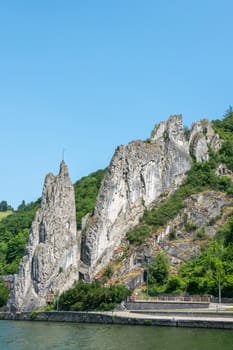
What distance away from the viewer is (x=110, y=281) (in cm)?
8994

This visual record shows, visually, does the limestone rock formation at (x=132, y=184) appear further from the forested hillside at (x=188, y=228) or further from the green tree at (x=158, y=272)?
the green tree at (x=158, y=272)

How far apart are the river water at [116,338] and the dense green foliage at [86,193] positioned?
43466mm

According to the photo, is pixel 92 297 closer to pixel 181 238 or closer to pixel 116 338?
pixel 181 238

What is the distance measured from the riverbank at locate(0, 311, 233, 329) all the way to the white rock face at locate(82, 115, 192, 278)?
48.3 ft

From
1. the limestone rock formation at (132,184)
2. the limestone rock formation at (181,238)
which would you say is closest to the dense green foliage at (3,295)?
the limestone rock formation at (132,184)

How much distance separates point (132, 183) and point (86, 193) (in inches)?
964

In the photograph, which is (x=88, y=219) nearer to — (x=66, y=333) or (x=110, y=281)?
(x=110, y=281)

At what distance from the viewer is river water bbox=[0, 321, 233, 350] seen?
4803 cm

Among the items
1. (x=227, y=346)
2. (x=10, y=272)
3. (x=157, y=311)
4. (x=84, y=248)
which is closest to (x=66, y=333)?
(x=157, y=311)

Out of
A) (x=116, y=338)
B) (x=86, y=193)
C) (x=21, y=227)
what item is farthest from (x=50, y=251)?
(x=21, y=227)

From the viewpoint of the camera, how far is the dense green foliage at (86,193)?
381 ft

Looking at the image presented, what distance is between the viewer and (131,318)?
65312 millimetres

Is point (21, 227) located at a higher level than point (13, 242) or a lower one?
higher

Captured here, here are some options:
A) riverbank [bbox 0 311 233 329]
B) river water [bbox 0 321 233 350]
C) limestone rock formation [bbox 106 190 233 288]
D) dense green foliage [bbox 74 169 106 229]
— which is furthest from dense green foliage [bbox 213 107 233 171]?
river water [bbox 0 321 233 350]
